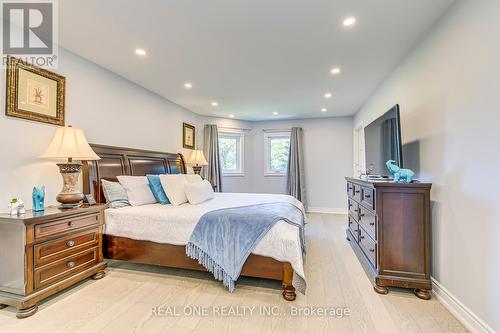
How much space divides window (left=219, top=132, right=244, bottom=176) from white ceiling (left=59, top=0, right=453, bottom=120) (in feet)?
8.26

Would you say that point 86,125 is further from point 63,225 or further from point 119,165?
point 63,225

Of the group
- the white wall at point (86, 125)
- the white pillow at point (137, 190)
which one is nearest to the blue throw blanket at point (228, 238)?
the white pillow at point (137, 190)

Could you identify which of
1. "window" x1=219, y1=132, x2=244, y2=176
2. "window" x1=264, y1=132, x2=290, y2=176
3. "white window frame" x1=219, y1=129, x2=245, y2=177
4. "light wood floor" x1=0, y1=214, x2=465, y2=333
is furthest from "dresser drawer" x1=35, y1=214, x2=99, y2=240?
"window" x1=264, y1=132, x2=290, y2=176

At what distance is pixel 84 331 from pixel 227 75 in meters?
3.09

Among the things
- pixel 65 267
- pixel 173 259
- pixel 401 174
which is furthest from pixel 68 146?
pixel 401 174

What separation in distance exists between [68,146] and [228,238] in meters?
1.81

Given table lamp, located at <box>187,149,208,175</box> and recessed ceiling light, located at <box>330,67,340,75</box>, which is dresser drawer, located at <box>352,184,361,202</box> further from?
table lamp, located at <box>187,149,208,175</box>

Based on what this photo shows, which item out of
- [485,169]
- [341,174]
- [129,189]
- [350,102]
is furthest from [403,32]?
[341,174]

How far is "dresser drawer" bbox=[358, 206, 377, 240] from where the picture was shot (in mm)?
2260

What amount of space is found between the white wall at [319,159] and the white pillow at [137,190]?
127 inches

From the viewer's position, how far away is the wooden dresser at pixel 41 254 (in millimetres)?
1825

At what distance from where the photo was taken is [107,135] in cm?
313

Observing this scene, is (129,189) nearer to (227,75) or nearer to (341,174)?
(227,75)

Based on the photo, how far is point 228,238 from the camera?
2.18 metres
